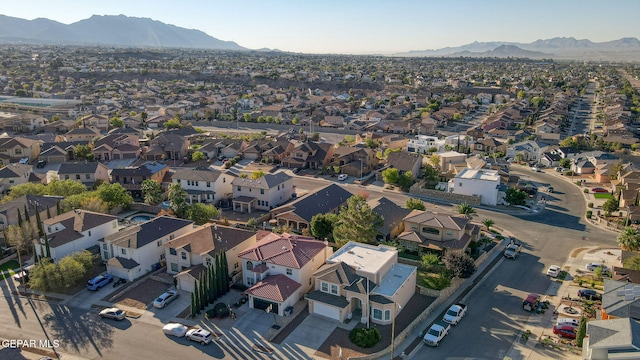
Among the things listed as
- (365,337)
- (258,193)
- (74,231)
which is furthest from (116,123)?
(365,337)

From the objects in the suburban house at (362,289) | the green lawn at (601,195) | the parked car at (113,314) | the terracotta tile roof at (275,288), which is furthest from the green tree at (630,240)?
the parked car at (113,314)

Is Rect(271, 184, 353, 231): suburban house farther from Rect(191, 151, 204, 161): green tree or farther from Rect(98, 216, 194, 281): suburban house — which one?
Rect(191, 151, 204, 161): green tree

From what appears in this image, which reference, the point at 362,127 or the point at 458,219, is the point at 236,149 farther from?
the point at 458,219

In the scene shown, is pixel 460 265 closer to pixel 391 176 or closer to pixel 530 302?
pixel 530 302

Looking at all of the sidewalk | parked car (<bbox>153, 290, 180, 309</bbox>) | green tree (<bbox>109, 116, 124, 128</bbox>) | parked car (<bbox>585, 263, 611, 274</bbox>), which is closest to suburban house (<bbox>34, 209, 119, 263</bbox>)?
parked car (<bbox>153, 290, 180, 309</bbox>)

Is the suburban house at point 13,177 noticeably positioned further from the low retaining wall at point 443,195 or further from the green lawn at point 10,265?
the low retaining wall at point 443,195

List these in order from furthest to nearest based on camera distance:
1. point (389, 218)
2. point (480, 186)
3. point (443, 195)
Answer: point (443, 195) < point (480, 186) < point (389, 218)

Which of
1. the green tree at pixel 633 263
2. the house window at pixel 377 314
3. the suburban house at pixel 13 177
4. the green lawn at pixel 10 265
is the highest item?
the suburban house at pixel 13 177
